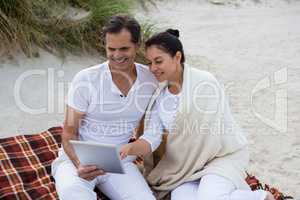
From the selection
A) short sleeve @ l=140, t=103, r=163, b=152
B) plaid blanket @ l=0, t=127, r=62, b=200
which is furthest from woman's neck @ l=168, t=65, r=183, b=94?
plaid blanket @ l=0, t=127, r=62, b=200

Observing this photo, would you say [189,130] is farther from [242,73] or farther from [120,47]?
[242,73]

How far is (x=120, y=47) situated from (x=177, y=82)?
34 centimetres

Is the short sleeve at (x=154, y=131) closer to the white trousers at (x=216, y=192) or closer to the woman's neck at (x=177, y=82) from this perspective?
the woman's neck at (x=177, y=82)

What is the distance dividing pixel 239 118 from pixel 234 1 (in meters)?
3.83

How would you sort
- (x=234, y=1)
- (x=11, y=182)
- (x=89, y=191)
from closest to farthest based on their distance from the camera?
(x=89, y=191)
(x=11, y=182)
(x=234, y=1)

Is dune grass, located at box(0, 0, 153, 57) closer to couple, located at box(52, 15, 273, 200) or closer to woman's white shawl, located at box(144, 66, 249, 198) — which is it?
couple, located at box(52, 15, 273, 200)

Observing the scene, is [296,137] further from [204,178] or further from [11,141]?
[11,141]

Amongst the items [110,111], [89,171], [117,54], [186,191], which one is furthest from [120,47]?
[186,191]

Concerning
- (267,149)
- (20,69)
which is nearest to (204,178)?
(267,149)

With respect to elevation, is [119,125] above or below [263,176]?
above

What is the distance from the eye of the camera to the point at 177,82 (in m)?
2.57

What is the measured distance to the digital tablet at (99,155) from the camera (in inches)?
88.1

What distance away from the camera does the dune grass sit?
15.3 feet

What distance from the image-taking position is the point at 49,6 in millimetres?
4992
